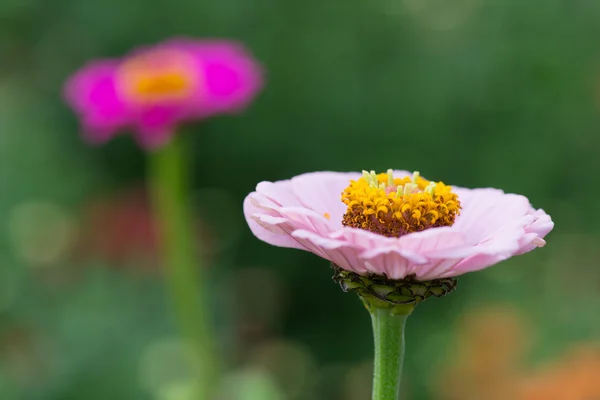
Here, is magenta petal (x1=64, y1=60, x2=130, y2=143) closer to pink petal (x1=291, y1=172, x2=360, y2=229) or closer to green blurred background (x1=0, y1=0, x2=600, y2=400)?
green blurred background (x1=0, y1=0, x2=600, y2=400)

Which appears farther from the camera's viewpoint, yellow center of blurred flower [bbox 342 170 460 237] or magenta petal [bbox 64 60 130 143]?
magenta petal [bbox 64 60 130 143]

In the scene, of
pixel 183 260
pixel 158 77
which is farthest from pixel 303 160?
pixel 183 260

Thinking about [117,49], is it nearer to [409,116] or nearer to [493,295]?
[409,116]

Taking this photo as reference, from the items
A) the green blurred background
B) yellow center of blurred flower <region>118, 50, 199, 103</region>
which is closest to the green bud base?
yellow center of blurred flower <region>118, 50, 199, 103</region>

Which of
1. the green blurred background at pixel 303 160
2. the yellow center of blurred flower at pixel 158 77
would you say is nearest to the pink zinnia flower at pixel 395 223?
the yellow center of blurred flower at pixel 158 77

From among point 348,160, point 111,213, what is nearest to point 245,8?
point 348,160
